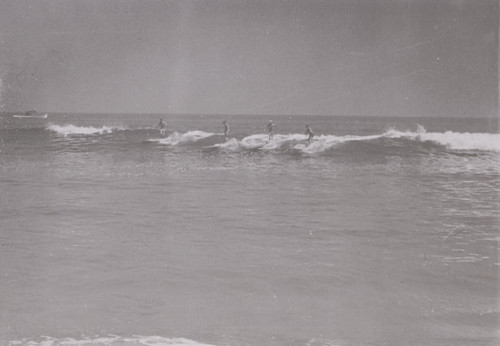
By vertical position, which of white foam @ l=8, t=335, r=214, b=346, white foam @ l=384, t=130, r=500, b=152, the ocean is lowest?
white foam @ l=8, t=335, r=214, b=346

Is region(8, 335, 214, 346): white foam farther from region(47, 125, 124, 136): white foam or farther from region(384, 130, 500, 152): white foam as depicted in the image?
region(47, 125, 124, 136): white foam

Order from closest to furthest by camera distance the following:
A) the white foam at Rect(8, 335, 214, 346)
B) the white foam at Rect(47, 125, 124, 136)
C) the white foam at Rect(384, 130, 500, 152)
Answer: the white foam at Rect(8, 335, 214, 346)
the white foam at Rect(384, 130, 500, 152)
the white foam at Rect(47, 125, 124, 136)

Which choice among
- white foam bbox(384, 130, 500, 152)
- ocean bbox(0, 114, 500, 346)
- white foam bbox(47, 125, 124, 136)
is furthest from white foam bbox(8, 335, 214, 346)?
white foam bbox(47, 125, 124, 136)

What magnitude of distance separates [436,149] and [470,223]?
1909 centimetres

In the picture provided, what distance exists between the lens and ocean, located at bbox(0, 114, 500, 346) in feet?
18.1

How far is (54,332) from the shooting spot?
5.32m

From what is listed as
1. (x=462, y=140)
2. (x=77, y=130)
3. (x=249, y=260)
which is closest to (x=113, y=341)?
(x=249, y=260)

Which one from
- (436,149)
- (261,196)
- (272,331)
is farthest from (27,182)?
(436,149)

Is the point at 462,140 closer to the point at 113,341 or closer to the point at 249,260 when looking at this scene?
the point at 249,260

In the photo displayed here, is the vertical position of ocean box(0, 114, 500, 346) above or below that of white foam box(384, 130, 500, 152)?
below

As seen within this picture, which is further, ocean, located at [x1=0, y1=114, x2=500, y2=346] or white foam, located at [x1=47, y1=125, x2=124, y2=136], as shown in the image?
white foam, located at [x1=47, y1=125, x2=124, y2=136]

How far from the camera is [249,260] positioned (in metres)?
7.86

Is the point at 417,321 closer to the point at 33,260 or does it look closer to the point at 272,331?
the point at 272,331

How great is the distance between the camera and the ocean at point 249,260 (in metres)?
5.51
